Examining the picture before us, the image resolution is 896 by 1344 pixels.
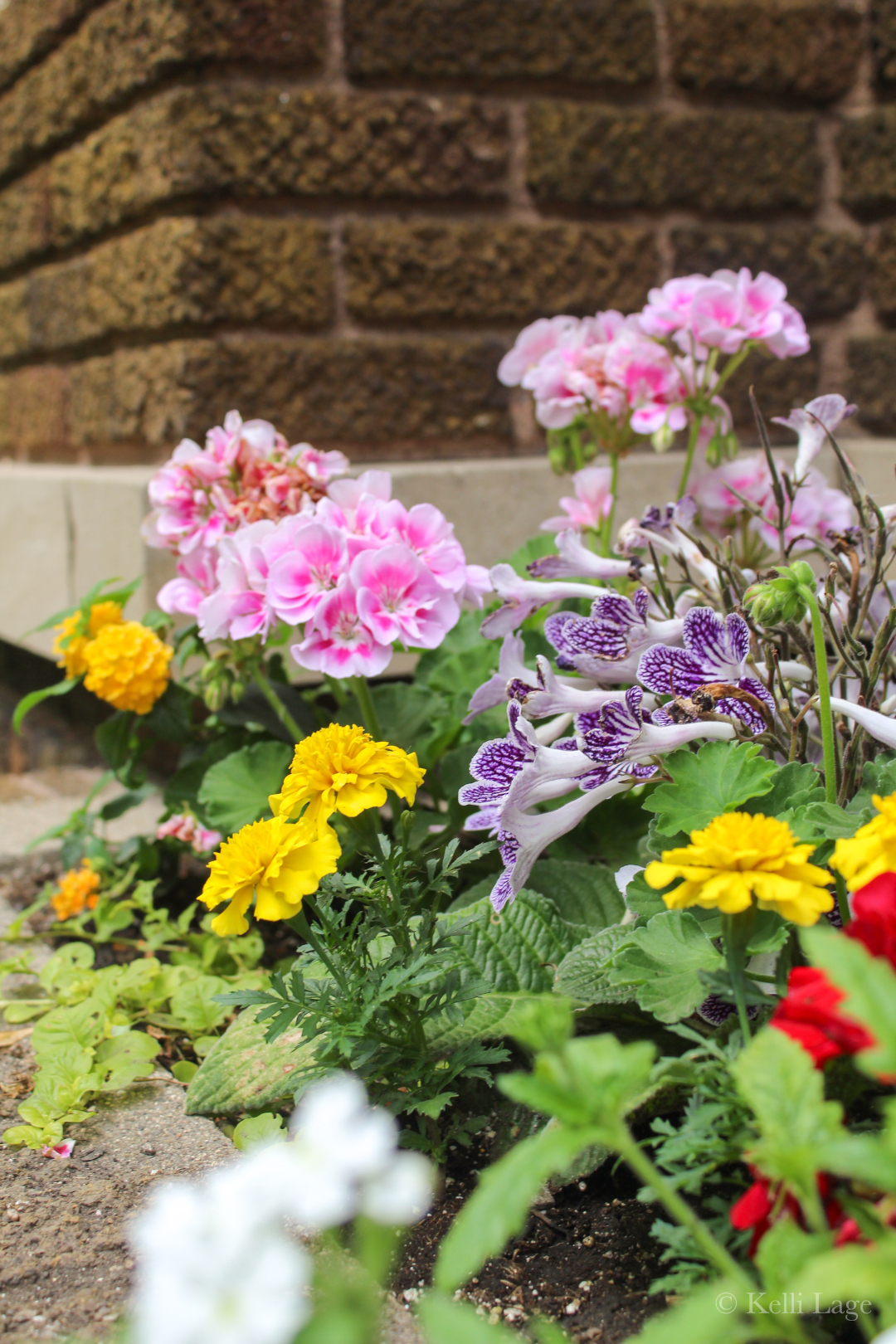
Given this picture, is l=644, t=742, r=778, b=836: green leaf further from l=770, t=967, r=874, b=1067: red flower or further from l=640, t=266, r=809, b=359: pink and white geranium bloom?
l=640, t=266, r=809, b=359: pink and white geranium bloom

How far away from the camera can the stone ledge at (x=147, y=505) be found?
2404mm

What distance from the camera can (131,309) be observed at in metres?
2.56

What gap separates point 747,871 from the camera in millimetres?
843

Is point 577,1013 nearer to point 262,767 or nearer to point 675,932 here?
point 675,932

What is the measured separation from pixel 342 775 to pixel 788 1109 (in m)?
0.57

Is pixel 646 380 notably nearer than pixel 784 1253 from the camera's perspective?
No

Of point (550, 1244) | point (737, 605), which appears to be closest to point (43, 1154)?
point (550, 1244)

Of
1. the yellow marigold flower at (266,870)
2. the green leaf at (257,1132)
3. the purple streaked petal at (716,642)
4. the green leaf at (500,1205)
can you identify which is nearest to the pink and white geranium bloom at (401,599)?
the purple streaked petal at (716,642)

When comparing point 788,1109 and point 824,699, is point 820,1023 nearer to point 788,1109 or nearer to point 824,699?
point 788,1109

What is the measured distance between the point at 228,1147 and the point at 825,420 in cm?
124

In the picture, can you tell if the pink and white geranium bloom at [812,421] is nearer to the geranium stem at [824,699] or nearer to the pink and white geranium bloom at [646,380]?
the pink and white geranium bloom at [646,380]

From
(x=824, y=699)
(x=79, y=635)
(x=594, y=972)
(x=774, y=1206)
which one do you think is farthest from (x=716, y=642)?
(x=79, y=635)

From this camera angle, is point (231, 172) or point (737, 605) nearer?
point (737, 605)

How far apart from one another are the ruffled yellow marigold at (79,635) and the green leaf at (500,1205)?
148 cm
